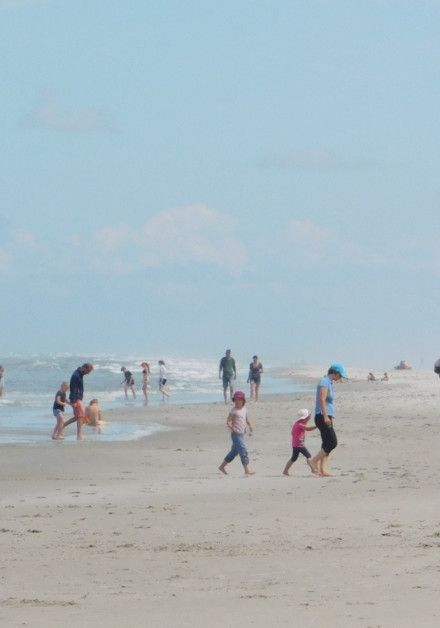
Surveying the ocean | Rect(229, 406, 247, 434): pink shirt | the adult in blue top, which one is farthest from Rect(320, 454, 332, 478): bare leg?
the ocean

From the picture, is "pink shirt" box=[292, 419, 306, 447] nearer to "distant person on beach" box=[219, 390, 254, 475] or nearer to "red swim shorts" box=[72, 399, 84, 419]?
"distant person on beach" box=[219, 390, 254, 475]

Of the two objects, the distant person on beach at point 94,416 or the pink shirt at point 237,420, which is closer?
the pink shirt at point 237,420

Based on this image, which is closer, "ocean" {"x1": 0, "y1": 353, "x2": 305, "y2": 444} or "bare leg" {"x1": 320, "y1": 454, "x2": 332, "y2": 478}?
"bare leg" {"x1": 320, "y1": 454, "x2": 332, "y2": 478}

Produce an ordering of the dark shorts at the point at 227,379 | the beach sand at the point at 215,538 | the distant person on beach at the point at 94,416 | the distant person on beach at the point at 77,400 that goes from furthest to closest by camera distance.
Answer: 1. the dark shorts at the point at 227,379
2. the distant person on beach at the point at 94,416
3. the distant person on beach at the point at 77,400
4. the beach sand at the point at 215,538

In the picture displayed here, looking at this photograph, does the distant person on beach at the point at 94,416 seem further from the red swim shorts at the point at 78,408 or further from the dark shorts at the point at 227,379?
the dark shorts at the point at 227,379

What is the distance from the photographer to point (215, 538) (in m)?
11.8

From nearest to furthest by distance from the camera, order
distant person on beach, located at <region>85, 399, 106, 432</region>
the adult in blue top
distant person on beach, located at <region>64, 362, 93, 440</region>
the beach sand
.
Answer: the beach sand
the adult in blue top
distant person on beach, located at <region>64, 362, 93, 440</region>
distant person on beach, located at <region>85, 399, 106, 432</region>

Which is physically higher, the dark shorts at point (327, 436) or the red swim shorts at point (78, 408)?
the red swim shorts at point (78, 408)

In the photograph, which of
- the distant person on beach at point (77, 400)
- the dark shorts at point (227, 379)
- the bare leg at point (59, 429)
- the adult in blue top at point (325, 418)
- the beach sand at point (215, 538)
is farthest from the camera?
the dark shorts at point (227, 379)

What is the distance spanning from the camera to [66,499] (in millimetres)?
15062

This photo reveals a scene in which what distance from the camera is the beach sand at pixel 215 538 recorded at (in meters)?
8.34

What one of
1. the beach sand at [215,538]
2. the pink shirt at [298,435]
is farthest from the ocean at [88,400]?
the pink shirt at [298,435]

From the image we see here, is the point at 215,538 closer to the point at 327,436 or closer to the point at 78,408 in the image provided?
the point at 327,436

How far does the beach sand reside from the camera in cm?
834
